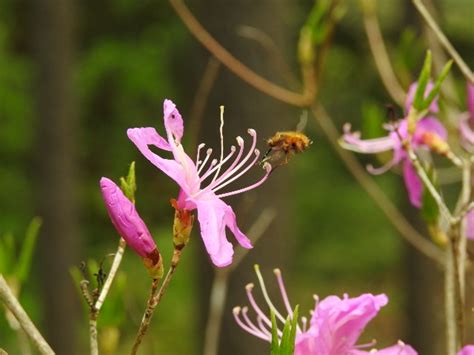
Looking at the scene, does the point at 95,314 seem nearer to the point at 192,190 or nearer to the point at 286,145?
the point at 192,190

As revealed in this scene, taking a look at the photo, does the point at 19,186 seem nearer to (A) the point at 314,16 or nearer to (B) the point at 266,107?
(B) the point at 266,107

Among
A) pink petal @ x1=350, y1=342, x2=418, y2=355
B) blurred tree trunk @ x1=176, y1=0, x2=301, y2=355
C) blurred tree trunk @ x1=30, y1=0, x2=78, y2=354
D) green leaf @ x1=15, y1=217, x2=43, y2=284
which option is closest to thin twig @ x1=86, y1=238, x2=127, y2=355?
pink petal @ x1=350, y1=342, x2=418, y2=355

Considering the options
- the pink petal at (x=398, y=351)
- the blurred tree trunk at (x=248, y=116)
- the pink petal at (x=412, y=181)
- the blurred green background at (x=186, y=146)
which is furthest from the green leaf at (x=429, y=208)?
the blurred tree trunk at (x=248, y=116)

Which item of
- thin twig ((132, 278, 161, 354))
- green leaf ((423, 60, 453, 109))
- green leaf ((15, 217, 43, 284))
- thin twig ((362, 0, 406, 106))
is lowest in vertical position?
thin twig ((132, 278, 161, 354))

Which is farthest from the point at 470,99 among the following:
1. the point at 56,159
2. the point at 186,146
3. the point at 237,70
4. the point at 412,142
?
the point at 56,159

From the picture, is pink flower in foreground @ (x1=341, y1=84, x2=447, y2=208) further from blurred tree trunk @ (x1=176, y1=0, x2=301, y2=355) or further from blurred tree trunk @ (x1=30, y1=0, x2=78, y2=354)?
blurred tree trunk @ (x1=30, y1=0, x2=78, y2=354)

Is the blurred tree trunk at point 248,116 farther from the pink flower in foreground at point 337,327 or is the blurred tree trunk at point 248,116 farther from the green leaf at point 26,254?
the pink flower in foreground at point 337,327
